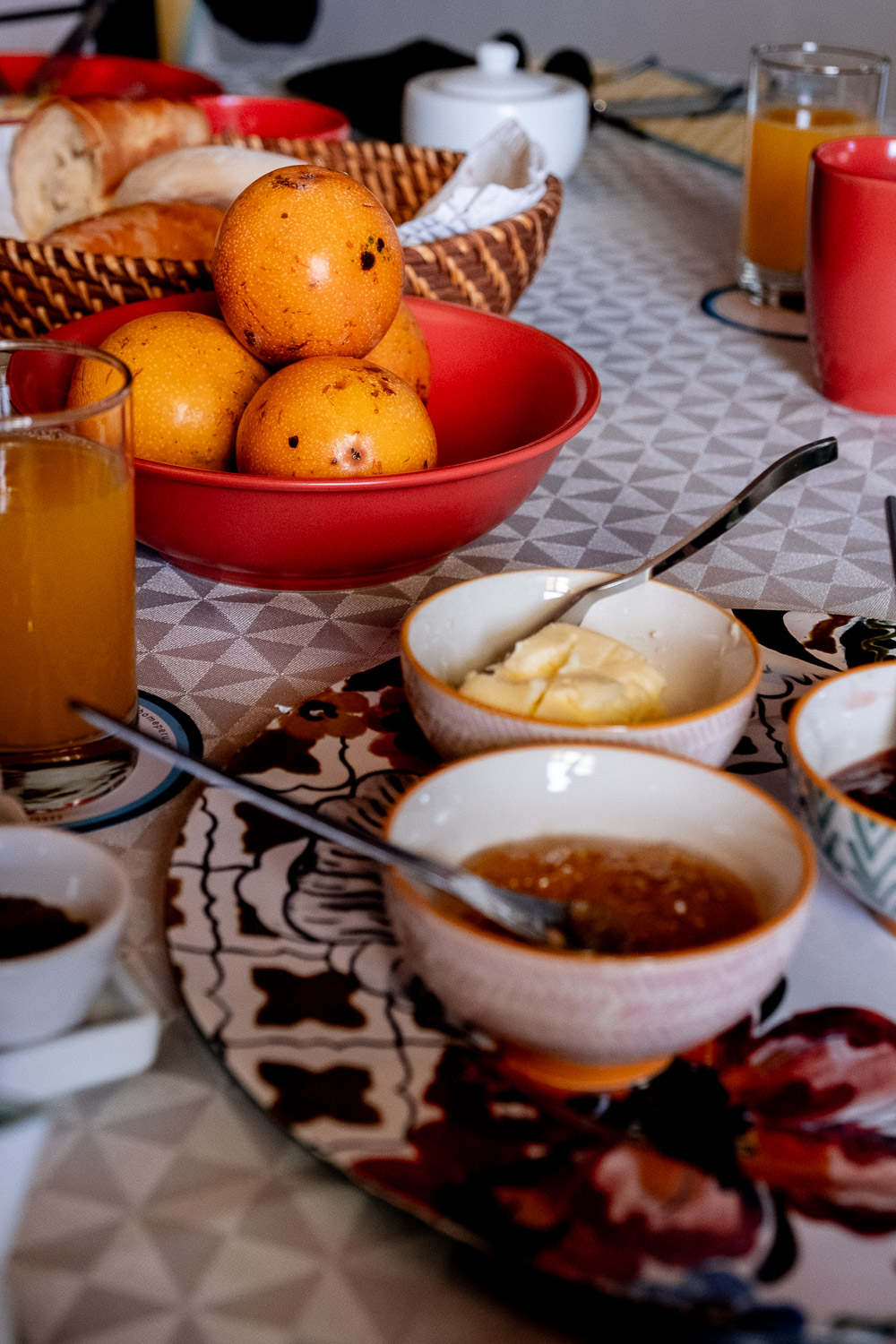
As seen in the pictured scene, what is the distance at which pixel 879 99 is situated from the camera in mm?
1223

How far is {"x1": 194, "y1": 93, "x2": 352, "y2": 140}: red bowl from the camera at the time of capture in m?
1.38

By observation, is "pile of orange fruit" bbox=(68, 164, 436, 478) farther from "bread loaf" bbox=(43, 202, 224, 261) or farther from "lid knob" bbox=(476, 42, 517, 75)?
"lid knob" bbox=(476, 42, 517, 75)

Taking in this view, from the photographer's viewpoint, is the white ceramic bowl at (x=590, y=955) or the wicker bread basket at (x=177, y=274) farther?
the wicker bread basket at (x=177, y=274)

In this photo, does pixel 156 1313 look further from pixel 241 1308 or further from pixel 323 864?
pixel 323 864

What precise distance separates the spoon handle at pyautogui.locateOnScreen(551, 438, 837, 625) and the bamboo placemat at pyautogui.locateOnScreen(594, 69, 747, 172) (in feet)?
3.41

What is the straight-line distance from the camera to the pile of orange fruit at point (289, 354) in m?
0.60

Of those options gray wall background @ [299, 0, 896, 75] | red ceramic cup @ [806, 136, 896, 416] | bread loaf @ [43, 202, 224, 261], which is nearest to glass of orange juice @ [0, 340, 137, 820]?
bread loaf @ [43, 202, 224, 261]

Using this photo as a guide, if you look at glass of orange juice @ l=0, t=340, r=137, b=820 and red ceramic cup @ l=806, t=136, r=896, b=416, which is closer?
glass of orange juice @ l=0, t=340, r=137, b=820

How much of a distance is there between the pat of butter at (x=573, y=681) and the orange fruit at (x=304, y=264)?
0.22m

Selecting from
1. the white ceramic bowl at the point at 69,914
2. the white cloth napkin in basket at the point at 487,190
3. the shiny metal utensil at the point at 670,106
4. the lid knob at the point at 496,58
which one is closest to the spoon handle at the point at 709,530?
the white ceramic bowl at the point at 69,914

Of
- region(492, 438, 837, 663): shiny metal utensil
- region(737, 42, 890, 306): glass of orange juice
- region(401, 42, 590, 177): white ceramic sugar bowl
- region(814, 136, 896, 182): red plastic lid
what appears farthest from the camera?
region(401, 42, 590, 177): white ceramic sugar bowl

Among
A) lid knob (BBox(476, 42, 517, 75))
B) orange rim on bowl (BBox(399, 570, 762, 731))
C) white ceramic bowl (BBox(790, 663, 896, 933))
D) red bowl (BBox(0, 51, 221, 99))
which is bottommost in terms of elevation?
white ceramic bowl (BBox(790, 663, 896, 933))

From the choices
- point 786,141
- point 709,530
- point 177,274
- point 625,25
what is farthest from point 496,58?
point 625,25

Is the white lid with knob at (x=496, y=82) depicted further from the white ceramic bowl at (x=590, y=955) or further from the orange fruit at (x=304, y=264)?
the white ceramic bowl at (x=590, y=955)
